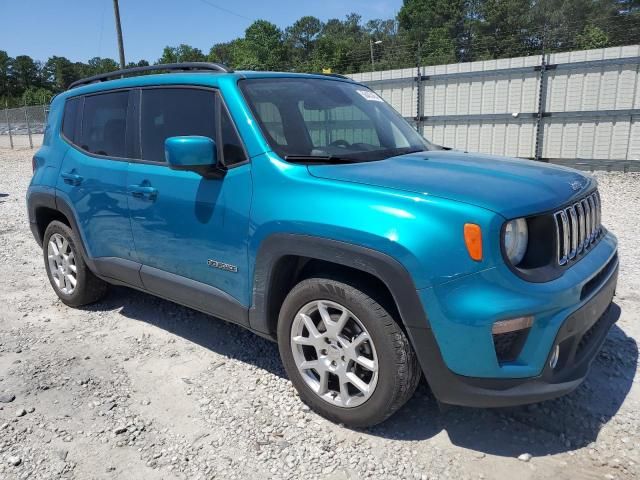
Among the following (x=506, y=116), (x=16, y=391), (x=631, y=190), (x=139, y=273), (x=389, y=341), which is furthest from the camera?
(x=506, y=116)

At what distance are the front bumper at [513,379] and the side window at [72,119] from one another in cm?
342

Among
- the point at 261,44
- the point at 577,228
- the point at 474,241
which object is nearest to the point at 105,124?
the point at 474,241

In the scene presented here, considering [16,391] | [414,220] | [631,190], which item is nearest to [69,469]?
[16,391]

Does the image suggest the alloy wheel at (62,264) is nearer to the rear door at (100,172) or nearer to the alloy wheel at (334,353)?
the rear door at (100,172)

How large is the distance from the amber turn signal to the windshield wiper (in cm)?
98

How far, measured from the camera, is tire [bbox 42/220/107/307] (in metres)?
4.43

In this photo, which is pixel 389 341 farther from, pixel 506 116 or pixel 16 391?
pixel 506 116

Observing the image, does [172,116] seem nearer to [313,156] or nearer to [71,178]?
[313,156]

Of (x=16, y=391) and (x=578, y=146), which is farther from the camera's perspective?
(x=578, y=146)

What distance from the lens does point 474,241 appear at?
7.25ft

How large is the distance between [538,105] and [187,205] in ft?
35.0

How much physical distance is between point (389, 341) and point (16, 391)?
8.06 feet

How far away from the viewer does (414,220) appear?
7.55 feet

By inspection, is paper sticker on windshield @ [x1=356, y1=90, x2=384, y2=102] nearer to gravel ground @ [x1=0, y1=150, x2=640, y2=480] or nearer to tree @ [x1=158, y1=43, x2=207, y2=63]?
gravel ground @ [x1=0, y1=150, x2=640, y2=480]
